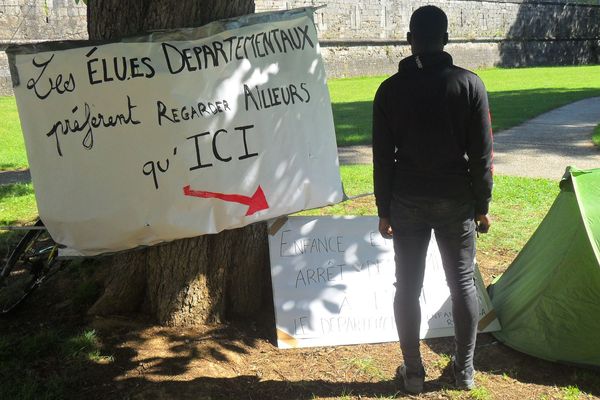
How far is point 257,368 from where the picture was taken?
3770 mm

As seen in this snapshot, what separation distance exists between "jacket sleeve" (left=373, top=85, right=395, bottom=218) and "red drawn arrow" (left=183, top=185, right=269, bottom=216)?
37.7 inches

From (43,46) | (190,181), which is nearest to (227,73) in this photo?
(190,181)

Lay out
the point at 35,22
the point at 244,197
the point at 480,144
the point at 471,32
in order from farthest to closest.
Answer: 1. the point at 471,32
2. the point at 35,22
3. the point at 244,197
4. the point at 480,144

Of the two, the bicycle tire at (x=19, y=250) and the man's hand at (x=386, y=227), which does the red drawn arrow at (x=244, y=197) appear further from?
the bicycle tire at (x=19, y=250)

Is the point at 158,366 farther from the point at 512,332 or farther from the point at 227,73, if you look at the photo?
the point at 512,332

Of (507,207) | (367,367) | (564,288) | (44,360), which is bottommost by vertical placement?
(507,207)

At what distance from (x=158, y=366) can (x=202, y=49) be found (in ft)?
5.90

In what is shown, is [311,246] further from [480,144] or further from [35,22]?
[35,22]

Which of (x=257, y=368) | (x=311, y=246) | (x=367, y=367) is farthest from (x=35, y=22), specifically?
(x=367, y=367)

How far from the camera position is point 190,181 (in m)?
3.81

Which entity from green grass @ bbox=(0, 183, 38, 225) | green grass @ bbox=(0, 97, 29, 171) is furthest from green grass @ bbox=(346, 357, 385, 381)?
green grass @ bbox=(0, 97, 29, 171)

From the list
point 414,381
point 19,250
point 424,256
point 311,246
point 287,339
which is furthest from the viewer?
point 19,250

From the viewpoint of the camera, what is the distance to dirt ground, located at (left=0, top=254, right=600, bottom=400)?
11.5 ft

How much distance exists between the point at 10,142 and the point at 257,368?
33.1ft
